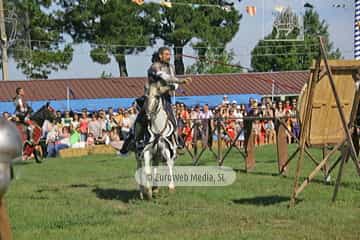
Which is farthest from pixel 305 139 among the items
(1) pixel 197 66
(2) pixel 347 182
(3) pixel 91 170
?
(1) pixel 197 66

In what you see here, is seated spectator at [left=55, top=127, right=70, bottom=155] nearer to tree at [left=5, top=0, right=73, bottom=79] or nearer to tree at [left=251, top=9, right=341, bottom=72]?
tree at [left=5, top=0, right=73, bottom=79]

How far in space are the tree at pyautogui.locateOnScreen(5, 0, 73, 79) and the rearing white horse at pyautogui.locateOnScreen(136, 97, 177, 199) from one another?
117ft

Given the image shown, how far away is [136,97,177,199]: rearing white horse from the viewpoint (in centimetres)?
1102

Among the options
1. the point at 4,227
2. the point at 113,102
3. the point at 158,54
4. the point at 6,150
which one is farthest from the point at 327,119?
the point at 113,102

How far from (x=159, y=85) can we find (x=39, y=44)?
3904cm

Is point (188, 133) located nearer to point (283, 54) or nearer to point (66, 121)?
point (66, 121)

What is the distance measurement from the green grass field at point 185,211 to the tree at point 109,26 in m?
36.2

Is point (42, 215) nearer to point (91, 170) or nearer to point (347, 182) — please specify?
point (347, 182)

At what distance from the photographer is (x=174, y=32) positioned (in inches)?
2004

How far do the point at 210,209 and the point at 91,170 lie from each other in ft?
25.1

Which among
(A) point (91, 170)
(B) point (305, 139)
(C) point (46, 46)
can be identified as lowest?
(A) point (91, 170)

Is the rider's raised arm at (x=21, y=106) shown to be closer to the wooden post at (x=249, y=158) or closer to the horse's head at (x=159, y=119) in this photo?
the wooden post at (x=249, y=158)

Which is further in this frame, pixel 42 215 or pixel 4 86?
pixel 4 86

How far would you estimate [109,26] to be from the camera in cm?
4988
